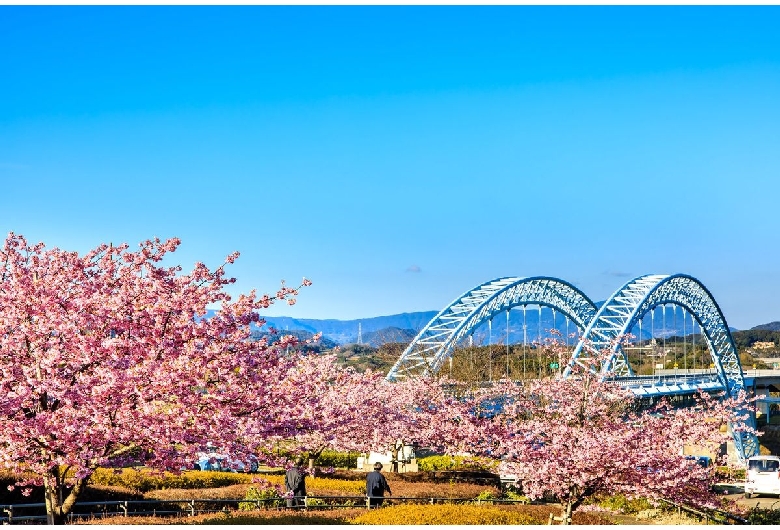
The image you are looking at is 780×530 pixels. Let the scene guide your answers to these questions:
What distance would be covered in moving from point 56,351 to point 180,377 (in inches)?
76.5

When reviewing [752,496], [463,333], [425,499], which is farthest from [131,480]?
[463,333]

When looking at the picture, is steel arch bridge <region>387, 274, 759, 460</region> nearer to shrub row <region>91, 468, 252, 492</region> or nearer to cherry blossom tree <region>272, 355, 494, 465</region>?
cherry blossom tree <region>272, 355, 494, 465</region>

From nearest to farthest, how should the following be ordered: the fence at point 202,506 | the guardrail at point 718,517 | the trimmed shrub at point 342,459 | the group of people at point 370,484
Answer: the fence at point 202,506
the group of people at point 370,484
the guardrail at point 718,517
the trimmed shrub at point 342,459

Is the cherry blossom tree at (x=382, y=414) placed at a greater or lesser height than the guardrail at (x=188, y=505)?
greater

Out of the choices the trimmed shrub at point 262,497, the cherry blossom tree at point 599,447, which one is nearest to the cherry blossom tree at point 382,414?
the trimmed shrub at point 262,497

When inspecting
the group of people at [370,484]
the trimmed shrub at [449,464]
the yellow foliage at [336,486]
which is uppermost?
the group of people at [370,484]

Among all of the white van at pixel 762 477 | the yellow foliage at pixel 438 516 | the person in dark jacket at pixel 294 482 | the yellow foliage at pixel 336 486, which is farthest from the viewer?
the white van at pixel 762 477

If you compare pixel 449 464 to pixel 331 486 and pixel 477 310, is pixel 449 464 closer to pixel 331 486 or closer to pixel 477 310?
pixel 331 486

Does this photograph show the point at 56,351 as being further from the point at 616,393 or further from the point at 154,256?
the point at 616,393

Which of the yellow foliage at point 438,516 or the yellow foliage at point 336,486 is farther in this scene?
the yellow foliage at point 336,486

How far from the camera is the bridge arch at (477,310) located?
61.1 m

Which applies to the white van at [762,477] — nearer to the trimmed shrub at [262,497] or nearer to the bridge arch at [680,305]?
the bridge arch at [680,305]

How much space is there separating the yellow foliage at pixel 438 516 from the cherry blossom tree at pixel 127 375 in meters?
4.35

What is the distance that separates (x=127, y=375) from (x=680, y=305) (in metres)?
79.7
